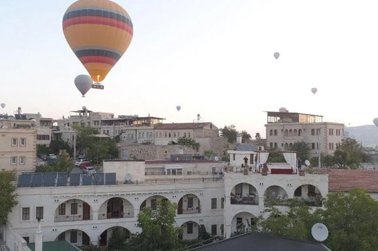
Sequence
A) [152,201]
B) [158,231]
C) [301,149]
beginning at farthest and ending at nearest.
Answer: [301,149] < [152,201] < [158,231]

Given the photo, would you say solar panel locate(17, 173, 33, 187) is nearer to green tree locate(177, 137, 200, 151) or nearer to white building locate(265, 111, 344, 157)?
green tree locate(177, 137, 200, 151)

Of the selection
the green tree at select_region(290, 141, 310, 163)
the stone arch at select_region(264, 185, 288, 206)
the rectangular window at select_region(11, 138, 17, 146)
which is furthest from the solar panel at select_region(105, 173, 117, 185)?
the green tree at select_region(290, 141, 310, 163)

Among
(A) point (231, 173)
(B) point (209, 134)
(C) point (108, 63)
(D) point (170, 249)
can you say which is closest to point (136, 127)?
(B) point (209, 134)

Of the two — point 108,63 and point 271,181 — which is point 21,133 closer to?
point 108,63

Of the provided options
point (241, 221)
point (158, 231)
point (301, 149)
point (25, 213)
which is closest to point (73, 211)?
point (25, 213)

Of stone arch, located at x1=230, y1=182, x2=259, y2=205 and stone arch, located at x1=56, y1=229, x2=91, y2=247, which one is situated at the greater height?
stone arch, located at x1=230, y1=182, x2=259, y2=205

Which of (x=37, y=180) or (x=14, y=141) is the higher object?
(x=14, y=141)

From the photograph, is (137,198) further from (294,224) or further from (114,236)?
(294,224)
